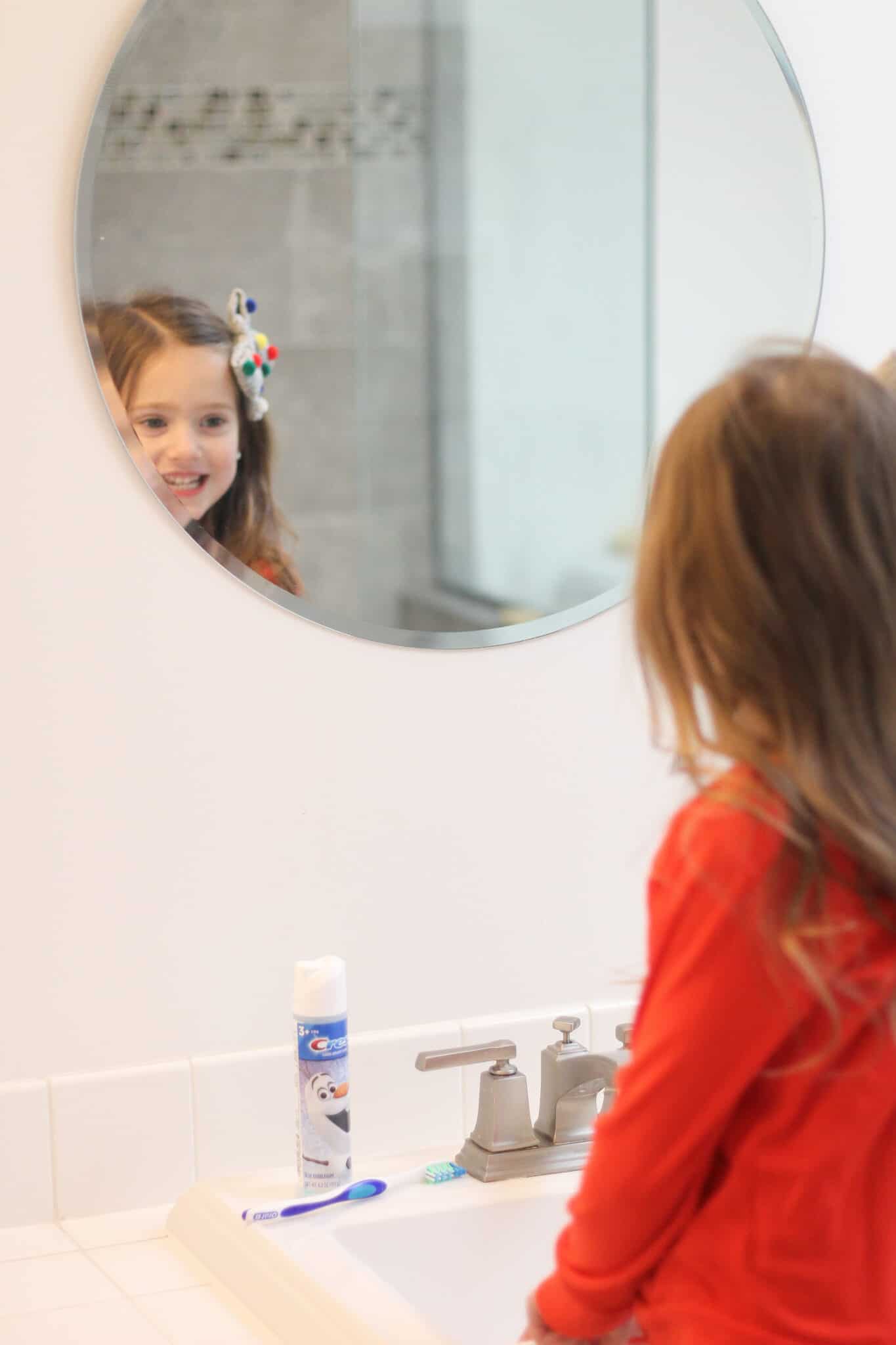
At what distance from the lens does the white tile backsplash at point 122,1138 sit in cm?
131

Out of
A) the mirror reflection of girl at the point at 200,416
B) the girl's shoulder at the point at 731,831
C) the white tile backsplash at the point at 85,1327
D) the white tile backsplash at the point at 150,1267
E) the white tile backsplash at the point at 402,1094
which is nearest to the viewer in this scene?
the girl's shoulder at the point at 731,831

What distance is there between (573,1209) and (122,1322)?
48 cm

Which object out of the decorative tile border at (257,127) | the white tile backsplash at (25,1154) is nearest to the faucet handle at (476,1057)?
the white tile backsplash at (25,1154)

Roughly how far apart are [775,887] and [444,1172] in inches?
27.5

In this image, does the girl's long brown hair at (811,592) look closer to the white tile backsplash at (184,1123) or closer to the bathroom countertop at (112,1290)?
the bathroom countertop at (112,1290)

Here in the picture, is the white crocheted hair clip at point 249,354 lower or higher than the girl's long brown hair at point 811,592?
higher

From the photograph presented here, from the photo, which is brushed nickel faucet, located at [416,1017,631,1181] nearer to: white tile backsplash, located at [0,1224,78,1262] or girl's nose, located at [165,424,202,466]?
white tile backsplash, located at [0,1224,78,1262]

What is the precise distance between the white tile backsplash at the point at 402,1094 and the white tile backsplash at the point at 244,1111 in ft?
0.21

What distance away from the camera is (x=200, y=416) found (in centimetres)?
132

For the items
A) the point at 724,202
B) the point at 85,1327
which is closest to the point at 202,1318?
the point at 85,1327

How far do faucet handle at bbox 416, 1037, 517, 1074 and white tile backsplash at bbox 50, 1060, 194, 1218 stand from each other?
0.78 ft

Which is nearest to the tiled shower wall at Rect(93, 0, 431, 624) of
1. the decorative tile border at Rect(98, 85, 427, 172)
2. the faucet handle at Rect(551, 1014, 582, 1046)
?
the decorative tile border at Rect(98, 85, 427, 172)

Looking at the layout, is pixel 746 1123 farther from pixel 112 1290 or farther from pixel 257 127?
pixel 257 127

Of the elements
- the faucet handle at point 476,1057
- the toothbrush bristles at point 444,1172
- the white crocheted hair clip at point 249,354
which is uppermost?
the white crocheted hair clip at point 249,354
